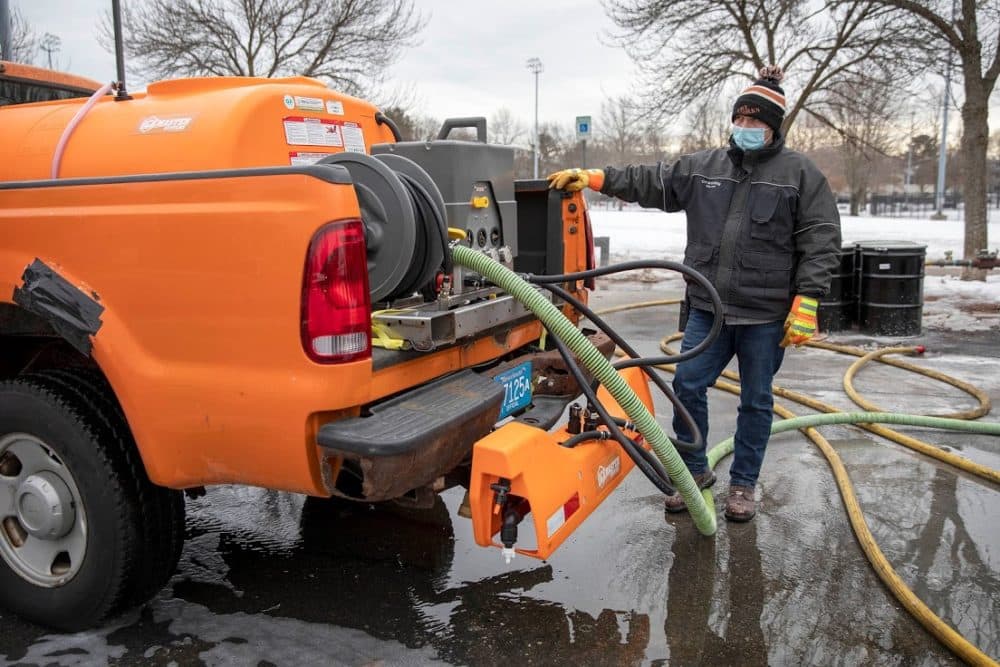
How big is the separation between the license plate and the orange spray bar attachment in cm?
38

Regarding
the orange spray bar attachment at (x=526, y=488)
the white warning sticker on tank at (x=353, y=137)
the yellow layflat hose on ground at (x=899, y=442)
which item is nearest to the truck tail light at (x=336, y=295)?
the orange spray bar attachment at (x=526, y=488)

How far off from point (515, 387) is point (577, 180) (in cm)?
116

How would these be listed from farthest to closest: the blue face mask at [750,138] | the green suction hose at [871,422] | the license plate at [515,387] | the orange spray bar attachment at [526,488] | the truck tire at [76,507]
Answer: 1. the green suction hose at [871,422]
2. the blue face mask at [750,138]
3. the license plate at [515,387]
4. the truck tire at [76,507]
5. the orange spray bar attachment at [526,488]

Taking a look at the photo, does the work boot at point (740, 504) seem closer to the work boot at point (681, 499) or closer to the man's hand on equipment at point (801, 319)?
the work boot at point (681, 499)

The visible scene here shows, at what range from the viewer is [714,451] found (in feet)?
14.4

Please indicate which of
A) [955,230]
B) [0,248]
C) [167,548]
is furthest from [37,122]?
[955,230]

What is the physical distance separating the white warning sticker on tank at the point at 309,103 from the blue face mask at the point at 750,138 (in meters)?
1.88

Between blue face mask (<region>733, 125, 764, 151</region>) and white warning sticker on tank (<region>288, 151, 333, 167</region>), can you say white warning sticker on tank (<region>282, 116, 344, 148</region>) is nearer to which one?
white warning sticker on tank (<region>288, 151, 333, 167</region>)

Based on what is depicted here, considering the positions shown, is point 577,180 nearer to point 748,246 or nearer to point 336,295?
point 748,246

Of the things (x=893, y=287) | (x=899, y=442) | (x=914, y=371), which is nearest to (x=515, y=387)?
(x=899, y=442)

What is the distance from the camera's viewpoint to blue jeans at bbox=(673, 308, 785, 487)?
3631 mm

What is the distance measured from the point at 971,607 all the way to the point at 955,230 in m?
31.2

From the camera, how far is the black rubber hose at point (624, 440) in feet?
9.93

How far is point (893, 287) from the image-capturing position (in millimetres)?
8047
